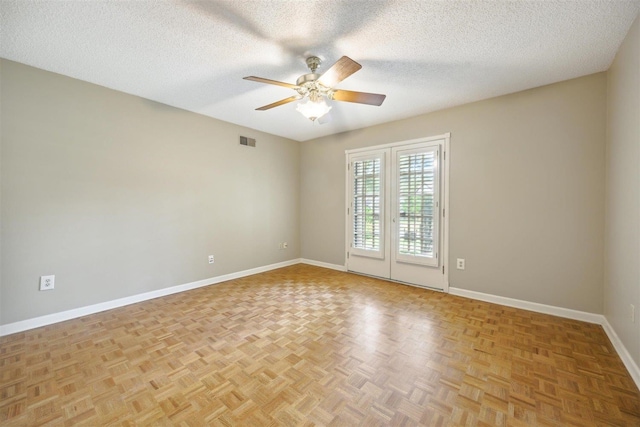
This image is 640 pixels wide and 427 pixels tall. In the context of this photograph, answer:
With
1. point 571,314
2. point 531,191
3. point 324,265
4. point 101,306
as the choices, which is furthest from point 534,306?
point 101,306

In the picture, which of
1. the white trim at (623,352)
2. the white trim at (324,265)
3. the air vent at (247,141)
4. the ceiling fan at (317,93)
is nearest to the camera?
the white trim at (623,352)

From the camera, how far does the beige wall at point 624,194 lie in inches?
71.6

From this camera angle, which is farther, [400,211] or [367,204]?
[367,204]

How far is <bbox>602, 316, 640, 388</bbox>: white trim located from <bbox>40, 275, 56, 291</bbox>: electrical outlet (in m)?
4.85

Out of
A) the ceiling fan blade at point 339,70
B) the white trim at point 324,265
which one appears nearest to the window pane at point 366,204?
the white trim at point 324,265

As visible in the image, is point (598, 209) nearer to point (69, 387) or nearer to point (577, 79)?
point (577, 79)

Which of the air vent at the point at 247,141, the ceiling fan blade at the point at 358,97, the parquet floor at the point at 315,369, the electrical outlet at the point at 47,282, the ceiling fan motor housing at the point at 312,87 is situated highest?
the air vent at the point at 247,141

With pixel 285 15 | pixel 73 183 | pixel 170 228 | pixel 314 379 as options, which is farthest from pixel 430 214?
pixel 73 183

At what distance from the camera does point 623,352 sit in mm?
1966

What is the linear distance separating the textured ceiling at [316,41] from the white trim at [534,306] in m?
2.42

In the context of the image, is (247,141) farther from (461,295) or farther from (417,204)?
(461,295)

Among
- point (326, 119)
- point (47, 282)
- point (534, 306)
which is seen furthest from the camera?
point (326, 119)

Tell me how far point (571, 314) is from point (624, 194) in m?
1.37

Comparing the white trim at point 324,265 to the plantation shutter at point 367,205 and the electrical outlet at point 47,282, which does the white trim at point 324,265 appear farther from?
the electrical outlet at point 47,282
